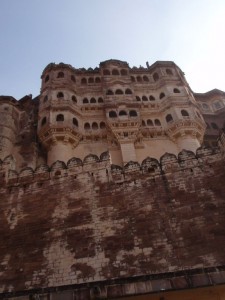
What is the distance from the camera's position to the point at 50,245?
34.5 ft

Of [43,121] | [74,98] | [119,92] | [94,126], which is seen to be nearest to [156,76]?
[119,92]

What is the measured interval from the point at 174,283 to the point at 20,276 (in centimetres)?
531

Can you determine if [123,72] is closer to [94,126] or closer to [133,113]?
[133,113]

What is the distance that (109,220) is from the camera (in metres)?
10.9

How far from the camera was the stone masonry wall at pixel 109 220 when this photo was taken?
31.8 feet

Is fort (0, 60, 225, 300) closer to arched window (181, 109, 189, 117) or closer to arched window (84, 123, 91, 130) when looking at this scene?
arched window (84, 123, 91, 130)

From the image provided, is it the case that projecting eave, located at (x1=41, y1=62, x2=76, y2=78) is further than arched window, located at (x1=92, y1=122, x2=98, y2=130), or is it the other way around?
projecting eave, located at (x1=41, y1=62, x2=76, y2=78)

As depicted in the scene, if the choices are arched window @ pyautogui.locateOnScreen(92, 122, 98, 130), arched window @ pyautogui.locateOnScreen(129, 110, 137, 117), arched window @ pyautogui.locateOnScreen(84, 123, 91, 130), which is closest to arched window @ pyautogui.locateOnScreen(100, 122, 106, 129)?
arched window @ pyautogui.locateOnScreen(92, 122, 98, 130)

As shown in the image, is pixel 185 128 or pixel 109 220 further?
pixel 185 128

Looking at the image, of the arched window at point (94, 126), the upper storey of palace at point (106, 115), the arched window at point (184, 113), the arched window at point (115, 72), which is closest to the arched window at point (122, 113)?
the upper storey of palace at point (106, 115)

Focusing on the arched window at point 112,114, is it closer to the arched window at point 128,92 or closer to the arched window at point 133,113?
the arched window at point 133,113

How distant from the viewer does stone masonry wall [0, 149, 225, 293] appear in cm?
968

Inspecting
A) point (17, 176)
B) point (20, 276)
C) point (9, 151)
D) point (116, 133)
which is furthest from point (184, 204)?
point (9, 151)

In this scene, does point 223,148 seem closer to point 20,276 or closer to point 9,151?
point 20,276
